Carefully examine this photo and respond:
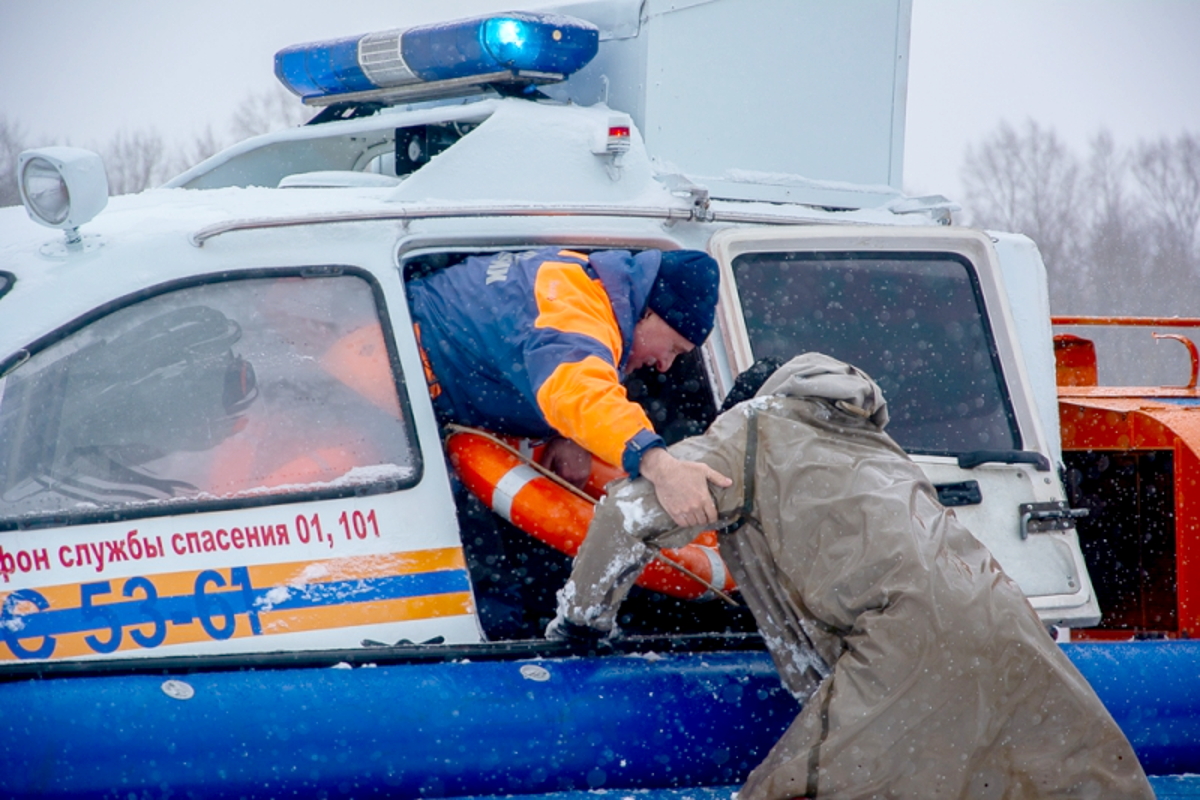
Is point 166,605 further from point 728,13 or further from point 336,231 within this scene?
point 728,13

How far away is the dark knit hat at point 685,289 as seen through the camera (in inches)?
126

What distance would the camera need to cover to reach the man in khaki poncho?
2.42 m

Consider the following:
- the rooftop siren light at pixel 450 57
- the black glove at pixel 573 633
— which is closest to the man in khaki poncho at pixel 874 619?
the black glove at pixel 573 633

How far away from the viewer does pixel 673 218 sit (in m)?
3.57

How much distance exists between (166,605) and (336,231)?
40.7 inches

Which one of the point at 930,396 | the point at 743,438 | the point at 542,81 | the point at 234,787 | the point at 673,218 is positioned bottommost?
the point at 234,787

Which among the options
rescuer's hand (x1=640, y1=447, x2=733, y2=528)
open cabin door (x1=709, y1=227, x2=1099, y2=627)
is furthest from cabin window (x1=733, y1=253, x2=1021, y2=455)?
rescuer's hand (x1=640, y1=447, x2=733, y2=528)

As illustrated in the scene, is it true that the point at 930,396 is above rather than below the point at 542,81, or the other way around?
below

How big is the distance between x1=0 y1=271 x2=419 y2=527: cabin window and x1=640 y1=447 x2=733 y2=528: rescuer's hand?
0.75m

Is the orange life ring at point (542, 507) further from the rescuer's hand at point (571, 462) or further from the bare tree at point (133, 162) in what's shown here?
the bare tree at point (133, 162)

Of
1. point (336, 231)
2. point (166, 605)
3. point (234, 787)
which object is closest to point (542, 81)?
point (336, 231)

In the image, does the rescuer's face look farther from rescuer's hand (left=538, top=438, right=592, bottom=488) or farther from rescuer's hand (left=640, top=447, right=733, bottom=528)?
rescuer's hand (left=640, top=447, right=733, bottom=528)

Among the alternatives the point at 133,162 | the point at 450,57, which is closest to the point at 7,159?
the point at 133,162

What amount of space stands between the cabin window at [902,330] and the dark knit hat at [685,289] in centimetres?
35
